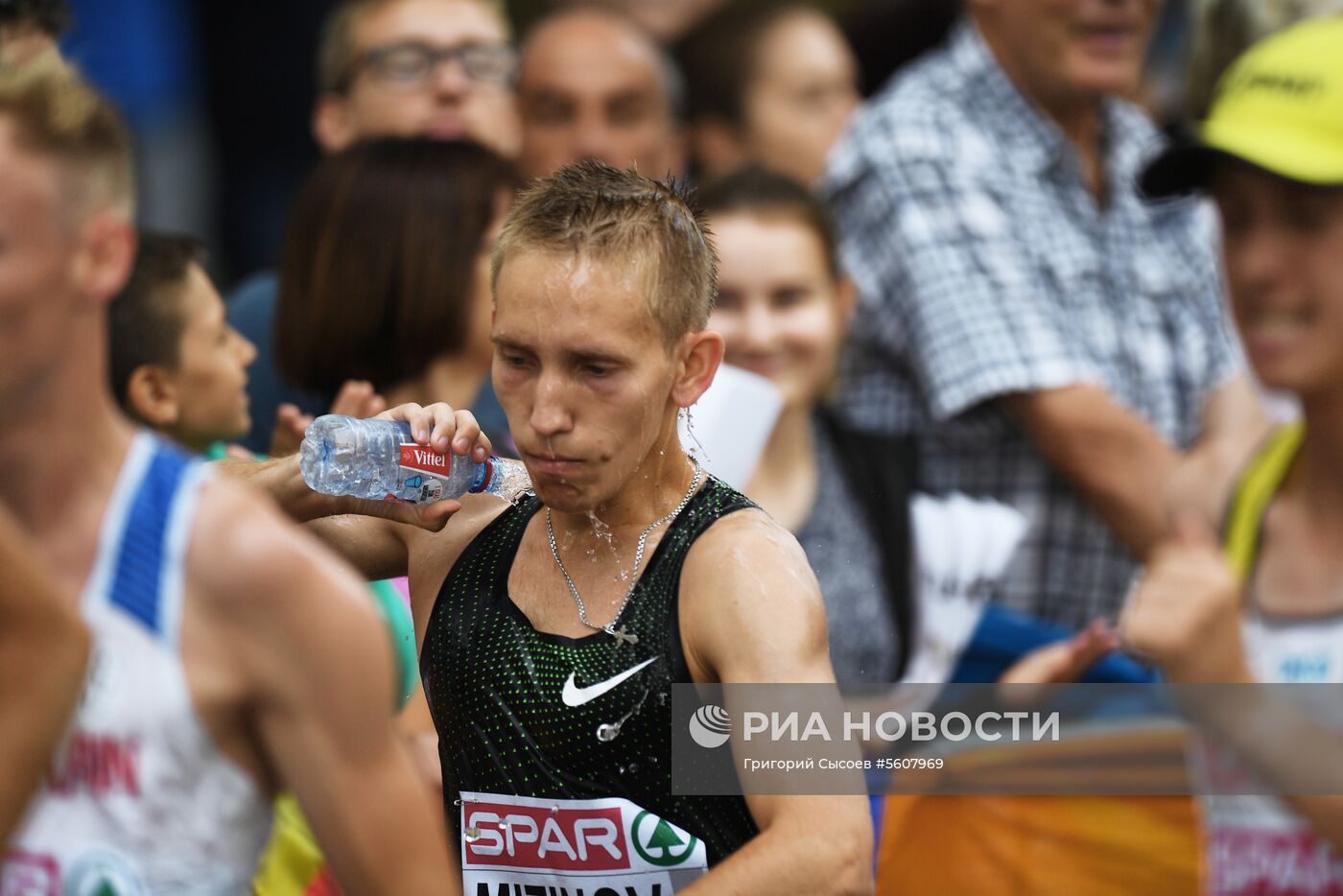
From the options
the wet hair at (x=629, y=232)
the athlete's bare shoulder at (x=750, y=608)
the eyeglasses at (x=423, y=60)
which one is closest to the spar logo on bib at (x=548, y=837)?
the athlete's bare shoulder at (x=750, y=608)

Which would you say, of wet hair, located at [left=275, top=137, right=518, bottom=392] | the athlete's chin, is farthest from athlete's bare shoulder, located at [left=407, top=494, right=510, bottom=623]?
wet hair, located at [left=275, top=137, right=518, bottom=392]

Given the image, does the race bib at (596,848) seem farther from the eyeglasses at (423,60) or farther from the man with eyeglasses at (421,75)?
the eyeglasses at (423,60)

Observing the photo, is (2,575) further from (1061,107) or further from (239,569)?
(1061,107)

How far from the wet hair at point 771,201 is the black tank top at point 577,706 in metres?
1.88

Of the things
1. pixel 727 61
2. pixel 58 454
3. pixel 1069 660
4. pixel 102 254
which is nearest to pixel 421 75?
pixel 727 61

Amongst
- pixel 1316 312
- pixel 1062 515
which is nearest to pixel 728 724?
pixel 1316 312

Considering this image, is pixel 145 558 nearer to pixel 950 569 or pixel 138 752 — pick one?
pixel 138 752

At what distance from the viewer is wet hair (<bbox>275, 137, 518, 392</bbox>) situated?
3.88m

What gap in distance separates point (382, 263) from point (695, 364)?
1.43 m

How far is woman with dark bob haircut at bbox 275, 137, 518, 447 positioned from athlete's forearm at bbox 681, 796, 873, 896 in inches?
59.1

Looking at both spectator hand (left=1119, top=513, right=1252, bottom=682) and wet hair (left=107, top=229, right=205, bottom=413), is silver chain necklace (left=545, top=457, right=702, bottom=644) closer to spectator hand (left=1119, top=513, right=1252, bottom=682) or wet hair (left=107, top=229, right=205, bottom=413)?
wet hair (left=107, top=229, right=205, bottom=413)

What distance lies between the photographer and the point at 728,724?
2.53m

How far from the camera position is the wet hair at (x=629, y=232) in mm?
2574

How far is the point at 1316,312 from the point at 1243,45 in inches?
56.2
